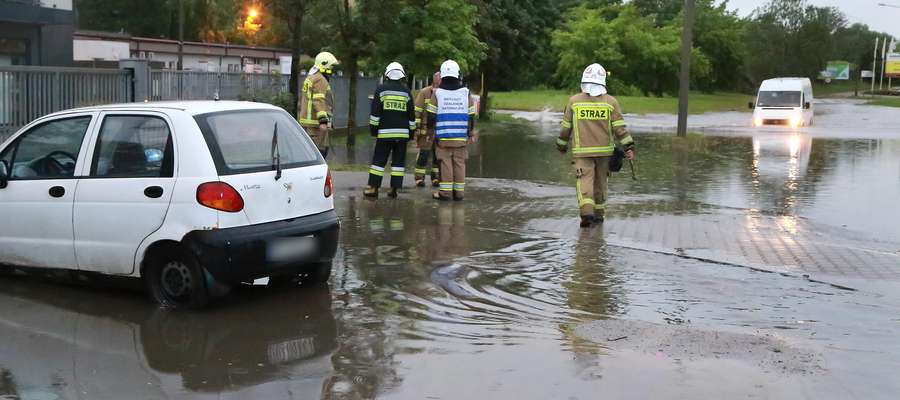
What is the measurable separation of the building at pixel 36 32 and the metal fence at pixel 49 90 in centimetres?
1151

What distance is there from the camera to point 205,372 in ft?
18.4

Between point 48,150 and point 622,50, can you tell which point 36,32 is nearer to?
point 48,150

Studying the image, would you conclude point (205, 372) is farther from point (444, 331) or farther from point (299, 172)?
point (299, 172)

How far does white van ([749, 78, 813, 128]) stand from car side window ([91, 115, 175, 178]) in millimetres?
32393

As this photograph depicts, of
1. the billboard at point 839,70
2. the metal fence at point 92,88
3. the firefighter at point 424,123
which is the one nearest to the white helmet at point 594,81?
the firefighter at point 424,123

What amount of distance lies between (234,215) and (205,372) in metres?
1.46

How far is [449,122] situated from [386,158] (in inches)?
36.4

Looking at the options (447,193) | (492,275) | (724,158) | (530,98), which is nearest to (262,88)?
(724,158)

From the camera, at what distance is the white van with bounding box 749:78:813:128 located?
1422 inches

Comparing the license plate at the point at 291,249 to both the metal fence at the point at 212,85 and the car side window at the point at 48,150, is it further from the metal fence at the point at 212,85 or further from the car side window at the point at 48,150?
the metal fence at the point at 212,85

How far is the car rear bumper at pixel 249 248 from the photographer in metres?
6.68

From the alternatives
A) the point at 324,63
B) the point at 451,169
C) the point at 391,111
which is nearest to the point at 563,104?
the point at 324,63

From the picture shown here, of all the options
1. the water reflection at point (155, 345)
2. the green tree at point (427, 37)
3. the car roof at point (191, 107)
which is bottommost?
the water reflection at point (155, 345)

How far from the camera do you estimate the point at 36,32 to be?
30906 mm
